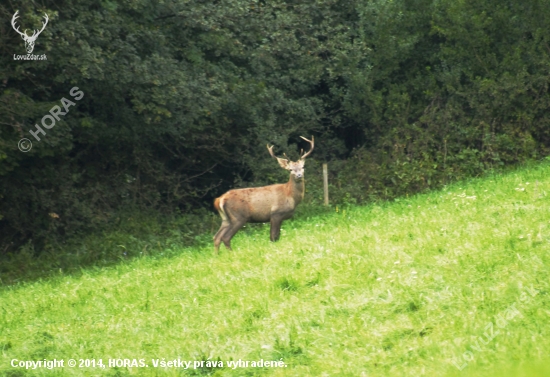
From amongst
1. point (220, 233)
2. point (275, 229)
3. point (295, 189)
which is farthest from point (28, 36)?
point (275, 229)

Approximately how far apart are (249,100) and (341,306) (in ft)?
50.3

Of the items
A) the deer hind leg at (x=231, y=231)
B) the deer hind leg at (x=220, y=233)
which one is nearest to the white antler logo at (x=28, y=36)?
the deer hind leg at (x=220, y=233)

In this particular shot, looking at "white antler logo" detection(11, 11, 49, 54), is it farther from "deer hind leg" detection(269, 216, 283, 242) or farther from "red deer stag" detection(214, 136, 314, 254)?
"deer hind leg" detection(269, 216, 283, 242)

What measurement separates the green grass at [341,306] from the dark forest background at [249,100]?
660cm

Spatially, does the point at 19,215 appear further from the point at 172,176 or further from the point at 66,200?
the point at 172,176

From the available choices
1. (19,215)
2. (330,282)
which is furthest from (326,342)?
(19,215)

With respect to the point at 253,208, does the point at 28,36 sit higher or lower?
higher

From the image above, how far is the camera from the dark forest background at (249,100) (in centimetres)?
1872

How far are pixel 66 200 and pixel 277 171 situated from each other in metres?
5.90

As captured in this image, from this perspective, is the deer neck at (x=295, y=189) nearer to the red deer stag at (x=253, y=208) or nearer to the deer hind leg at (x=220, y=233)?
the red deer stag at (x=253, y=208)

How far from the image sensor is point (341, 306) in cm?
802

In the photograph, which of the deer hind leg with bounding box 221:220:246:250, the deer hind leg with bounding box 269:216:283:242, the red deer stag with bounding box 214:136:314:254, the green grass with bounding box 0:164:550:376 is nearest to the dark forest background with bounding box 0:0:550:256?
the red deer stag with bounding box 214:136:314:254

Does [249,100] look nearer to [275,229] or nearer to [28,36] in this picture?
[28,36]

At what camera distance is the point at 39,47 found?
17.4 meters
